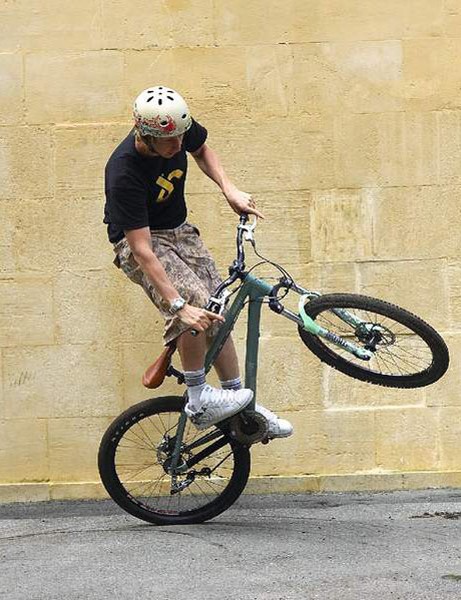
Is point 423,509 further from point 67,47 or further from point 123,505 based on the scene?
point 67,47

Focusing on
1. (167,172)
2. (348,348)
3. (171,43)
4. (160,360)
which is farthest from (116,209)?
(171,43)

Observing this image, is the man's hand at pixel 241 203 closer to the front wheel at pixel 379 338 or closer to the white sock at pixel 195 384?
the front wheel at pixel 379 338

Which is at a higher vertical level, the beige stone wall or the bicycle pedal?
the beige stone wall

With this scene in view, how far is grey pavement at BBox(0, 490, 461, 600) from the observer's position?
5051mm

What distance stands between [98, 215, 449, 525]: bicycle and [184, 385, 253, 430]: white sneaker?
5.1 inches

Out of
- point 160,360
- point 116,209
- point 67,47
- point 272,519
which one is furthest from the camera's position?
point 67,47

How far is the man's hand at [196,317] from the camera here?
213 inches

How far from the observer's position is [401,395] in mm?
6965

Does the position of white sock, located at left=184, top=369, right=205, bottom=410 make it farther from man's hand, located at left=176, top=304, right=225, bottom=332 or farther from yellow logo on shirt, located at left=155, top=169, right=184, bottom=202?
yellow logo on shirt, located at left=155, top=169, right=184, bottom=202

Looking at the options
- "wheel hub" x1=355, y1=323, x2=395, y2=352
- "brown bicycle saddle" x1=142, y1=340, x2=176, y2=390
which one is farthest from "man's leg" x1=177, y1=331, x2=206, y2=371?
"wheel hub" x1=355, y1=323, x2=395, y2=352

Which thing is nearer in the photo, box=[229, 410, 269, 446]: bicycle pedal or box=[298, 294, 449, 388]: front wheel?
box=[298, 294, 449, 388]: front wheel

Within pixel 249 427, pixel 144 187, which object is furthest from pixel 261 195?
pixel 249 427

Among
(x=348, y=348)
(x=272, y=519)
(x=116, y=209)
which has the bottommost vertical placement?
(x=272, y=519)

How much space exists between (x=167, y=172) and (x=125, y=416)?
1.25 metres
